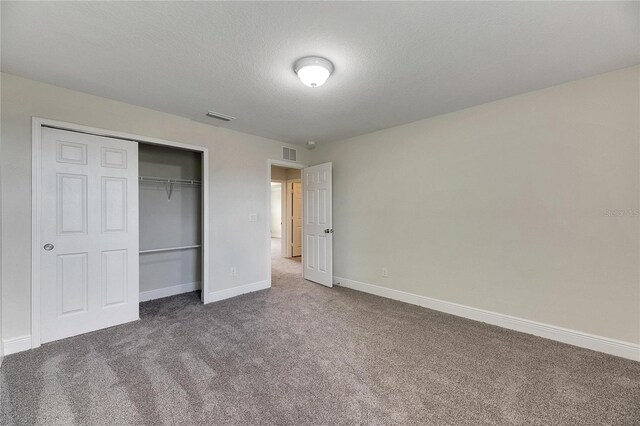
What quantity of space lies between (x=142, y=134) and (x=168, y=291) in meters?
2.33

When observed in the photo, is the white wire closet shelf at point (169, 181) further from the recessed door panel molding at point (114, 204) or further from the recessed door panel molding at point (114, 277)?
the recessed door panel molding at point (114, 277)

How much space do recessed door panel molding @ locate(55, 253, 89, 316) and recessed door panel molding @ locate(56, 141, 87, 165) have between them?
3.16 ft

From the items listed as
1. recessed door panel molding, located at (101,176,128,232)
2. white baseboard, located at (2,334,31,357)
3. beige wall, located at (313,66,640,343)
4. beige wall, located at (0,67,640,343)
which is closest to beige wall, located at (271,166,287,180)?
beige wall, located at (0,67,640,343)

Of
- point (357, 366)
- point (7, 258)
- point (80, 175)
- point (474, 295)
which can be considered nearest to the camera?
point (357, 366)

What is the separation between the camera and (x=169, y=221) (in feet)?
13.4

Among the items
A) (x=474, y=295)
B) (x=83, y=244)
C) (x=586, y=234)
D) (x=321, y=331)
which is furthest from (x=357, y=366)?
(x=83, y=244)

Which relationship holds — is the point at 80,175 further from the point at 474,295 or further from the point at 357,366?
the point at 474,295

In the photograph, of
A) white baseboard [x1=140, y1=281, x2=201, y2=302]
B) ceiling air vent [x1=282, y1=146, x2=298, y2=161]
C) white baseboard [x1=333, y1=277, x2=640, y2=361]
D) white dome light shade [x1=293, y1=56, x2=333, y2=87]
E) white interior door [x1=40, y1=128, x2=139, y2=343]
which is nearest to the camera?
white dome light shade [x1=293, y1=56, x2=333, y2=87]

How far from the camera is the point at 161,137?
330 cm

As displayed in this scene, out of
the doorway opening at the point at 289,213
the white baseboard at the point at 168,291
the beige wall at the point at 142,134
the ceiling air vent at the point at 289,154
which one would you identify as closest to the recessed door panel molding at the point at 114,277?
the beige wall at the point at 142,134

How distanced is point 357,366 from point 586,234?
2.45m

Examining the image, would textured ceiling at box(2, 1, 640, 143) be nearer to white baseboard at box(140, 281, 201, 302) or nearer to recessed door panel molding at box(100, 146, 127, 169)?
recessed door panel molding at box(100, 146, 127, 169)

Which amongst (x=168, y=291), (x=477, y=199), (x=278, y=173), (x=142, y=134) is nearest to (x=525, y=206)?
(x=477, y=199)

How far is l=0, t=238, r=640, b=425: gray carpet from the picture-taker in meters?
1.67
